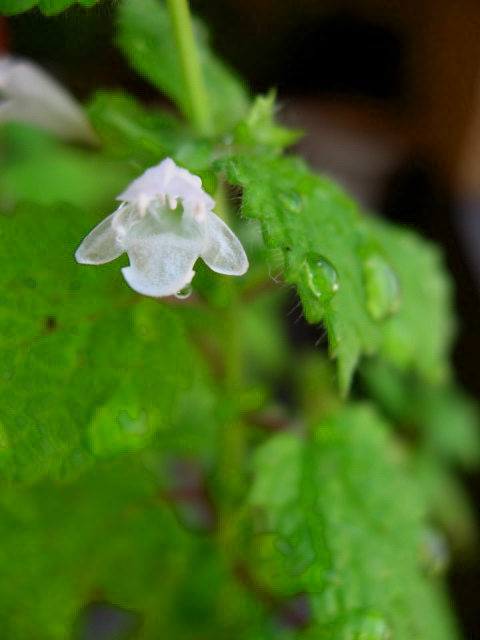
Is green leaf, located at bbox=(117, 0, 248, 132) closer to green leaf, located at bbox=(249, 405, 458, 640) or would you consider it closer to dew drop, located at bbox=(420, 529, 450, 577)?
green leaf, located at bbox=(249, 405, 458, 640)

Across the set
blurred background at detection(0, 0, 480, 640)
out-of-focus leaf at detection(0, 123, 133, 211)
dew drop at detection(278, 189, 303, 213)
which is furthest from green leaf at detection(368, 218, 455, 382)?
blurred background at detection(0, 0, 480, 640)

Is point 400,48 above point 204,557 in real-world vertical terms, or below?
above

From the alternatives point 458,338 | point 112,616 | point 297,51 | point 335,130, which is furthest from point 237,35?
point 112,616

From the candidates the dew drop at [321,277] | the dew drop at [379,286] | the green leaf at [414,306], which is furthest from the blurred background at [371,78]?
the dew drop at [321,277]

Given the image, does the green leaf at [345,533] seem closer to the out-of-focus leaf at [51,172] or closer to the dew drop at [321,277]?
the dew drop at [321,277]

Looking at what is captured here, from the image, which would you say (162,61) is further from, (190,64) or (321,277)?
(321,277)

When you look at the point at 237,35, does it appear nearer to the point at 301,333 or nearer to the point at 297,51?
the point at 297,51
